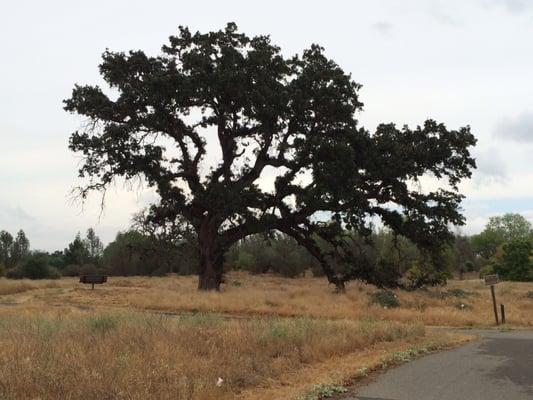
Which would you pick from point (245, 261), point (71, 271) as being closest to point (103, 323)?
point (71, 271)

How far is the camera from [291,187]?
3562 centimetres

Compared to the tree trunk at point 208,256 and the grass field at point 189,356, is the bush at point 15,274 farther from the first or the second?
the grass field at point 189,356

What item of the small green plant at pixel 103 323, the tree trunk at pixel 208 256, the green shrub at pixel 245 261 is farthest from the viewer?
the green shrub at pixel 245 261

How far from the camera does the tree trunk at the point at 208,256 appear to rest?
36.1 meters

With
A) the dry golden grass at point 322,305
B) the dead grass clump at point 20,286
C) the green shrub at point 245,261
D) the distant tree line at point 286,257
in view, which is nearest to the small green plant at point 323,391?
the dry golden grass at point 322,305

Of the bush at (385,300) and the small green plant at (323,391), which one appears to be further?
the bush at (385,300)

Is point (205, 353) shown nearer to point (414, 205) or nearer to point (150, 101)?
→ point (150, 101)

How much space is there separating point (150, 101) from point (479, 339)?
22.6 metres

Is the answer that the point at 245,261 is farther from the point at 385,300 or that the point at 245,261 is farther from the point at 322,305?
the point at 322,305

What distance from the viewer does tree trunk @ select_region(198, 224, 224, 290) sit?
36.1 metres

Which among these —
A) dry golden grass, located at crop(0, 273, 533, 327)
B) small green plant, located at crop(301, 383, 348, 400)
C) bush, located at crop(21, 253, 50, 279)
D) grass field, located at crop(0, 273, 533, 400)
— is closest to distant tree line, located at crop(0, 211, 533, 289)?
bush, located at crop(21, 253, 50, 279)

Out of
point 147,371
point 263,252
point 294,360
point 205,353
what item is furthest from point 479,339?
point 263,252

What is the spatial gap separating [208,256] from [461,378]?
27139 mm

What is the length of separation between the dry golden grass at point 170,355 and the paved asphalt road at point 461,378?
1138mm
